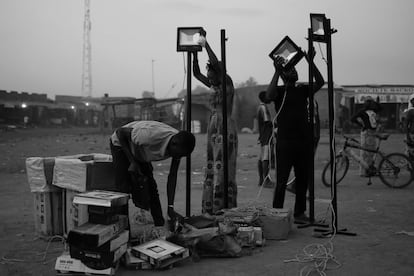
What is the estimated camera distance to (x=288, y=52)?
4945mm

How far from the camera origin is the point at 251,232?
4320 millimetres

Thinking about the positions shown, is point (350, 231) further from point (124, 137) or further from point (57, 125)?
point (57, 125)

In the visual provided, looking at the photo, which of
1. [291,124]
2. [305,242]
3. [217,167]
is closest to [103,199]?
[217,167]

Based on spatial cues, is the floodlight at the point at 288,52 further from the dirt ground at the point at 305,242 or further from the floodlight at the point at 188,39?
the dirt ground at the point at 305,242

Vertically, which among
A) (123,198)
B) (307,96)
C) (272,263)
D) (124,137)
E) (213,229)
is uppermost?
(307,96)

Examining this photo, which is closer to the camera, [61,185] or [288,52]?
[61,185]

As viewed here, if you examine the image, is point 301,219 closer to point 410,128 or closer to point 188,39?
point 188,39

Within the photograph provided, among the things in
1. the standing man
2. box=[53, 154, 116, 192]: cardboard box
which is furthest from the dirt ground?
the standing man

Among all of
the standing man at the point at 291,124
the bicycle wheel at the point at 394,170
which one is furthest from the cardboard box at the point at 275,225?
the bicycle wheel at the point at 394,170

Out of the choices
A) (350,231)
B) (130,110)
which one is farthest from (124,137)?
(130,110)

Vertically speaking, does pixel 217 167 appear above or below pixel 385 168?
above

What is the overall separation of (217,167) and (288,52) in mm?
1696

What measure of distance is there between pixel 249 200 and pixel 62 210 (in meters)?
3.21

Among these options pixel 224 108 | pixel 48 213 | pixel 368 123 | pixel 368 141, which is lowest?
pixel 48 213
